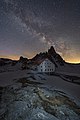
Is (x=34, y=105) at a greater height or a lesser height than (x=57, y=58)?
lesser

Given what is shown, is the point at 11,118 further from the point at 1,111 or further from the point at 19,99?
the point at 19,99

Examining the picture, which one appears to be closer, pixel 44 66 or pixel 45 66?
pixel 44 66

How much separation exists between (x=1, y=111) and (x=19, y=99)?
3380 mm

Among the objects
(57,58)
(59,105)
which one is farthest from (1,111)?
(57,58)

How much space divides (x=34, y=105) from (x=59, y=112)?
143 inches

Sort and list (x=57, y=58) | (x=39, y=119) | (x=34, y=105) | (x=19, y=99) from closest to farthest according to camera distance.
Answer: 1. (x=39, y=119)
2. (x=34, y=105)
3. (x=19, y=99)
4. (x=57, y=58)

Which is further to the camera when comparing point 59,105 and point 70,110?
point 59,105

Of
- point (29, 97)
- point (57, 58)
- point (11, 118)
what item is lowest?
point (11, 118)

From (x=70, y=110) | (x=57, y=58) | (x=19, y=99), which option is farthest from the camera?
(x=57, y=58)

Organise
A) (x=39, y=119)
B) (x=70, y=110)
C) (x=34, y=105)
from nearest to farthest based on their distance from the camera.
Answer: (x=39, y=119) → (x=70, y=110) → (x=34, y=105)

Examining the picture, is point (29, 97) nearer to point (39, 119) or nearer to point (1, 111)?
point (1, 111)

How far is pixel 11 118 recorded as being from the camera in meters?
13.2

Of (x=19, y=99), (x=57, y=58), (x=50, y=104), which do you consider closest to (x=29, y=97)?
(x=19, y=99)

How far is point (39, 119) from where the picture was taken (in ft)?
40.4
